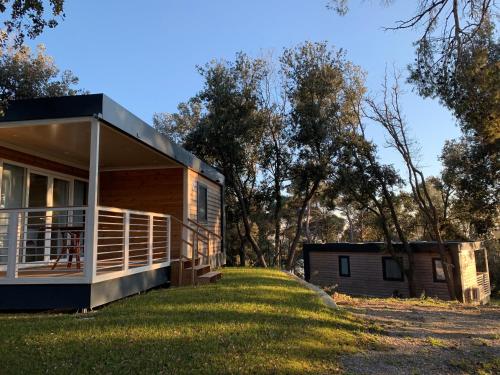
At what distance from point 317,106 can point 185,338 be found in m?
15.0

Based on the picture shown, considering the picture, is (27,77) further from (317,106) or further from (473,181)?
(473,181)

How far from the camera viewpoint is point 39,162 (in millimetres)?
8695

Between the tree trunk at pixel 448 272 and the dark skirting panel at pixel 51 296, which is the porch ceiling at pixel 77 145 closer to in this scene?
the dark skirting panel at pixel 51 296

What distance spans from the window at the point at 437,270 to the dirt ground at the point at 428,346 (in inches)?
438

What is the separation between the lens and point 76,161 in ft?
32.1

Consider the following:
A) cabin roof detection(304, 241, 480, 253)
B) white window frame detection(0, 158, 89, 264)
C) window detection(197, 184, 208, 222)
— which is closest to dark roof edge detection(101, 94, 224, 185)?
window detection(197, 184, 208, 222)

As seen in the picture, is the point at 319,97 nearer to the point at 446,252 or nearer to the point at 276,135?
the point at 276,135

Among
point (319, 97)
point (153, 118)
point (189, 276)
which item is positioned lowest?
point (189, 276)

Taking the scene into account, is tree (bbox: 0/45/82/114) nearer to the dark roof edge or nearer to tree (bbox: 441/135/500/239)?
the dark roof edge

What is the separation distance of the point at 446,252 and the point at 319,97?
8.78m

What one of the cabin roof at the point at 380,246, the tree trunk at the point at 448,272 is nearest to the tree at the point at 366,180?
the cabin roof at the point at 380,246

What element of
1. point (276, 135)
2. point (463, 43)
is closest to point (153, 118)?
point (276, 135)

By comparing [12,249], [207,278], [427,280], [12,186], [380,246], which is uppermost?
[12,186]

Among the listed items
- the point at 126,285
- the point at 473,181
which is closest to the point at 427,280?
the point at 473,181
